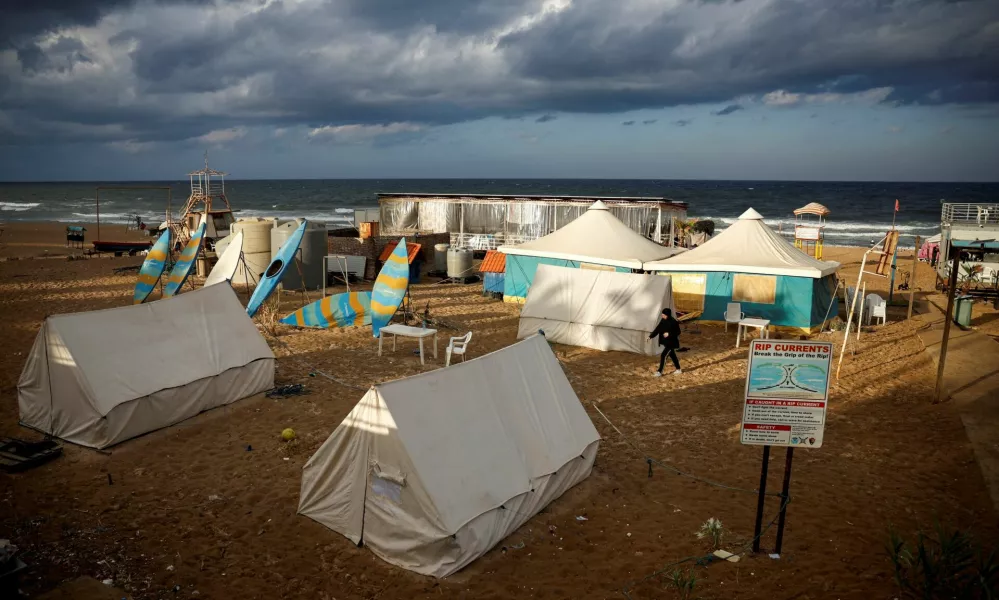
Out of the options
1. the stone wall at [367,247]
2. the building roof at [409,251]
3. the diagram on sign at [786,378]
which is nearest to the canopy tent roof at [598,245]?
the building roof at [409,251]

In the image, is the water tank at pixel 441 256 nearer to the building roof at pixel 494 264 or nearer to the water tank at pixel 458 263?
the water tank at pixel 458 263

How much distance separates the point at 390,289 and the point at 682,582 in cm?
975

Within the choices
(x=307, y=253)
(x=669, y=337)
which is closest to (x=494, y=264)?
(x=307, y=253)

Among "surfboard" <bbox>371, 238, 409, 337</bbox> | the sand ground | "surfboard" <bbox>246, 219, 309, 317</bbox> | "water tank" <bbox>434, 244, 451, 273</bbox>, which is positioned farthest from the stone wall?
the sand ground

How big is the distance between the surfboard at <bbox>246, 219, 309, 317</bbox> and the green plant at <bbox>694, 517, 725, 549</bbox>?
10.1 meters

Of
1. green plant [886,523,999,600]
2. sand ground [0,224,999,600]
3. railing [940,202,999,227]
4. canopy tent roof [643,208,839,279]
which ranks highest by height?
railing [940,202,999,227]

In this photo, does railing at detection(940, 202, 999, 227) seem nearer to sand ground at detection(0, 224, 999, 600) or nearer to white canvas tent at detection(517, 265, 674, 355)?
sand ground at detection(0, 224, 999, 600)

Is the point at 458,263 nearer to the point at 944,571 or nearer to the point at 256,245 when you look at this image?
the point at 256,245

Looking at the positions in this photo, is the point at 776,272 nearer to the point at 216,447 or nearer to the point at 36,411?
→ the point at 216,447

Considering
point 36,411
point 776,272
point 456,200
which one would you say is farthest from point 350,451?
point 456,200

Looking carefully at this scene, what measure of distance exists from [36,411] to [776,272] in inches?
584

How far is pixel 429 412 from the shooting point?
6430 mm

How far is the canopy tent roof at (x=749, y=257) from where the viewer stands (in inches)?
617

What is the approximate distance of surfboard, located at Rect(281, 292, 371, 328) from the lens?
15578 millimetres
